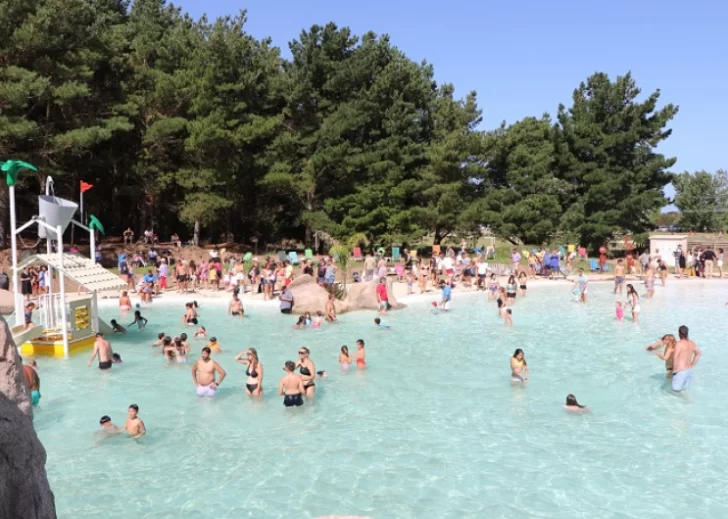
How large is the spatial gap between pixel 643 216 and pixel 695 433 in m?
30.2

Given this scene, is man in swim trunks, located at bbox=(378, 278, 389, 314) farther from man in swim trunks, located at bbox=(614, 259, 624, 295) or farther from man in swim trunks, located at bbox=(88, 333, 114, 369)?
man in swim trunks, located at bbox=(614, 259, 624, 295)

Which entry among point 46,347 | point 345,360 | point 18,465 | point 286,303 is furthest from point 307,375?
point 286,303

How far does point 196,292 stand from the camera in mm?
24656

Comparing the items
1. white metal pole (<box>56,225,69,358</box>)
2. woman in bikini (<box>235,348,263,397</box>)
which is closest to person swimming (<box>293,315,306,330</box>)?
white metal pole (<box>56,225,69,358</box>)

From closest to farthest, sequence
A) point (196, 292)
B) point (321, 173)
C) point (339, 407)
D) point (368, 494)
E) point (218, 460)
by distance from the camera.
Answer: point (368, 494), point (218, 460), point (339, 407), point (196, 292), point (321, 173)

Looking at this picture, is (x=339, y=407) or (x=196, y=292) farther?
(x=196, y=292)

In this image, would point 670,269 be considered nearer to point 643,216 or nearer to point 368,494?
point 643,216

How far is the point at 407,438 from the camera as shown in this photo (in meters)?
10.2

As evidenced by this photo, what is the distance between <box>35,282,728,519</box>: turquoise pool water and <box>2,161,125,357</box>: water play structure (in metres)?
0.91

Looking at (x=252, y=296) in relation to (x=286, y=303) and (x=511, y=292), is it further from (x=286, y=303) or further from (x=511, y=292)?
(x=511, y=292)

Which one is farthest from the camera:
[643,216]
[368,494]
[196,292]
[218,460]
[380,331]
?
[643,216]

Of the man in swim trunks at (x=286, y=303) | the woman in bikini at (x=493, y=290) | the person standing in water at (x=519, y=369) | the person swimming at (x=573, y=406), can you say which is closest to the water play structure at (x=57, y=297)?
the man in swim trunks at (x=286, y=303)

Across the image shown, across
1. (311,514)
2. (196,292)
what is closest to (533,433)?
(311,514)

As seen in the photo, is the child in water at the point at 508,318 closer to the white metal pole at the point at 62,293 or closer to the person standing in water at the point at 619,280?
the person standing in water at the point at 619,280
